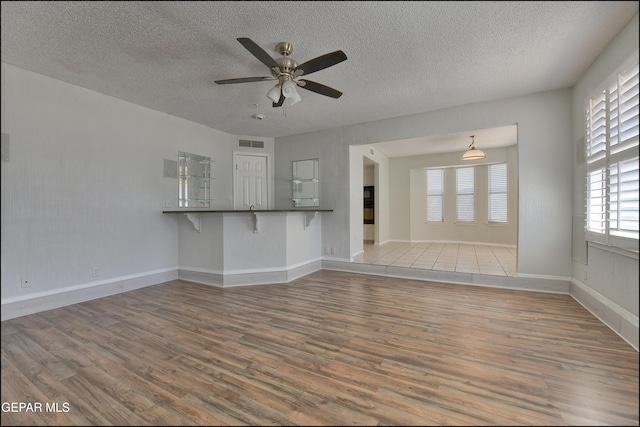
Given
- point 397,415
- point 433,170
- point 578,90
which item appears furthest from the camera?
point 433,170

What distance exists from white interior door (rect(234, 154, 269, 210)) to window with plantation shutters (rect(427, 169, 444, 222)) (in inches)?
192

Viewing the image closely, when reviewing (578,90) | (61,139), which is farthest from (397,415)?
(61,139)

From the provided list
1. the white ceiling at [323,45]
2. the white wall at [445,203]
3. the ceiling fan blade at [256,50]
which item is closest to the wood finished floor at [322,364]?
the white ceiling at [323,45]

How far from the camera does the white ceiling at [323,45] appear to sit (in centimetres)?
195

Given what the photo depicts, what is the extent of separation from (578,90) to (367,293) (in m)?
3.28

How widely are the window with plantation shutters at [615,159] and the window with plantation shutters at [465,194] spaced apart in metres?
6.07

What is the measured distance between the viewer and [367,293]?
11.2 ft

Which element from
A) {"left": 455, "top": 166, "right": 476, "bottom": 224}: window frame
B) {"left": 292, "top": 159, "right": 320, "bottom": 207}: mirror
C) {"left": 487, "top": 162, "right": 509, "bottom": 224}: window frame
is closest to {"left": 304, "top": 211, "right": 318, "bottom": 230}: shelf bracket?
{"left": 292, "top": 159, "right": 320, "bottom": 207}: mirror

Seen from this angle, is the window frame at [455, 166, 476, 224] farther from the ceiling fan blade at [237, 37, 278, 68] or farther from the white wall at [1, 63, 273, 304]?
the white wall at [1, 63, 273, 304]

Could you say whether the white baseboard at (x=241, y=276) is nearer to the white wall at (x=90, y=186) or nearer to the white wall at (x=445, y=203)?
the white wall at (x=90, y=186)

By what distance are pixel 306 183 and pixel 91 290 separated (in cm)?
356

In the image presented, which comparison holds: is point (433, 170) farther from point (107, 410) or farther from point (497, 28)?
point (107, 410)

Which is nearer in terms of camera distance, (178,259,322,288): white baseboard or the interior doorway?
(178,259,322,288): white baseboard

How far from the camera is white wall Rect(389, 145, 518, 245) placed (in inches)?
268
